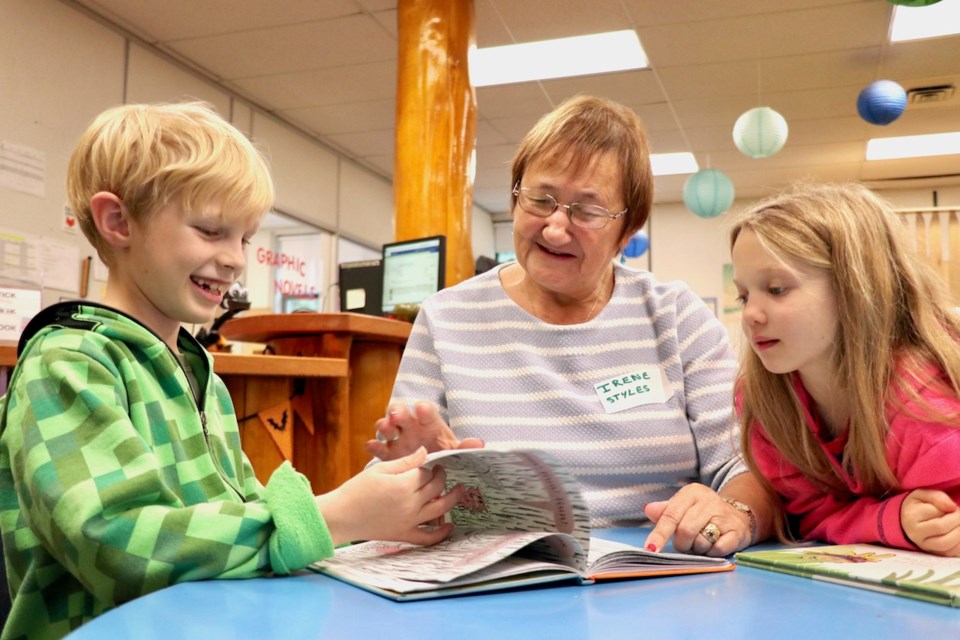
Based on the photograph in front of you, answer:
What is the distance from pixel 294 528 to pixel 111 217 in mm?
444

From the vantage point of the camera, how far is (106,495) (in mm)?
644

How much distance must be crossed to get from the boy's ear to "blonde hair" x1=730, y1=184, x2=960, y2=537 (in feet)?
2.32

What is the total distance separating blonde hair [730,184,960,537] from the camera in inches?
36.0

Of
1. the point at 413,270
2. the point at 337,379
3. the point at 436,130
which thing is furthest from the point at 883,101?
the point at 337,379

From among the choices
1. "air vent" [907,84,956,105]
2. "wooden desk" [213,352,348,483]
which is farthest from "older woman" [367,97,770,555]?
"air vent" [907,84,956,105]

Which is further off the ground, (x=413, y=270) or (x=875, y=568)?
(x=413, y=270)

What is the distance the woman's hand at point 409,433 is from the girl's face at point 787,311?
37cm

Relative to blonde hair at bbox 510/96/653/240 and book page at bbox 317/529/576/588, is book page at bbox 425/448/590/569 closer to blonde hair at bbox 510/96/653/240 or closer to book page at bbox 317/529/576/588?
book page at bbox 317/529/576/588

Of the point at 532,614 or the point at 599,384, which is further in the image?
the point at 599,384

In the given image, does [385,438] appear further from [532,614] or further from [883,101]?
[883,101]

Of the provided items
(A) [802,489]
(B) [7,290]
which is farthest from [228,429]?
(B) [7,290]

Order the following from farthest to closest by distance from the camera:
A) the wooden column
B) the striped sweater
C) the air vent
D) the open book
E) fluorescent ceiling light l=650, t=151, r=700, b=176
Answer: fluorescent ceiling light l=650, t=151, r=700, b=176 < the air vent < the wooden column < the striped sweater < the open book

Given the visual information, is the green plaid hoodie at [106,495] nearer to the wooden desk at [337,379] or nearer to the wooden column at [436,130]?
the wooden desk at [337,379]

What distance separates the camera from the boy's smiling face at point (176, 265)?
898 mm
